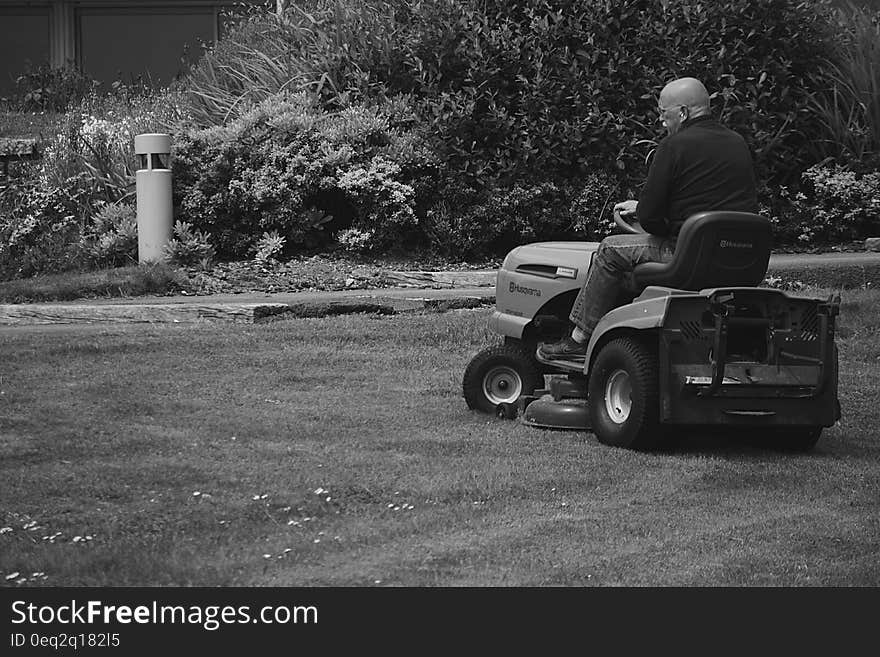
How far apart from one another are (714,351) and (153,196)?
6.84 metres

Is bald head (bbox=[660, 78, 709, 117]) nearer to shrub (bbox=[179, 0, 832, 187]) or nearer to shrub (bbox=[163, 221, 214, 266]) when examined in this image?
shrub (bbox=[179, 0, 832, 187])

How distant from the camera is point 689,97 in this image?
753 cm

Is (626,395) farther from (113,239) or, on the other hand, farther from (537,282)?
(113,239)

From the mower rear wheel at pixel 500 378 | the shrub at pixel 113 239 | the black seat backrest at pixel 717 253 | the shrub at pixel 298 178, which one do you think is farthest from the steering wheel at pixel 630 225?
the shrub at pixel 113 239

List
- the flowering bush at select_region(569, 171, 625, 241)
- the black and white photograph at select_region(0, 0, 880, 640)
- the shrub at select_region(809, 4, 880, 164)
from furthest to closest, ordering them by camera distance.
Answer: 1. the shrub at select_region(809, 4, 880, 164)
2. the flowering bush at select_region(569, 171, 625, 241)
3. the black and white photograph at select_region(0, 0, 880, 640)

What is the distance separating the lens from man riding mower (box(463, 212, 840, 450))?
7.15 metres

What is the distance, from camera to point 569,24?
45.6 ft

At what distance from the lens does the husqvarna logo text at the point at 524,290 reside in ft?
27.2

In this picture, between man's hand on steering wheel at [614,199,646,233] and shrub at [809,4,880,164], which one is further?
shrub at [809,4,880,164]

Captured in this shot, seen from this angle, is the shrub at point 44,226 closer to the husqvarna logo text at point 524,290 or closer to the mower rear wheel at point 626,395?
the husqvarna logo text at point 524,290

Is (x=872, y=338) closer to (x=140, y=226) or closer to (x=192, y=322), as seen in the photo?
(x=192, y=322)

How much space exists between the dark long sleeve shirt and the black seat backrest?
170mm

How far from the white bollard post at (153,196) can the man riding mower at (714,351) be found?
19.7 feet

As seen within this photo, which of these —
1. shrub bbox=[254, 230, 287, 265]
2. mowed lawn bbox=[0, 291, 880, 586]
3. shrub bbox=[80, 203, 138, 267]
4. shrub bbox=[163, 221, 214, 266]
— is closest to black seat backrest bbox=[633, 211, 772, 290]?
mowed lawn bbox=[0, 291, 880, 586]
